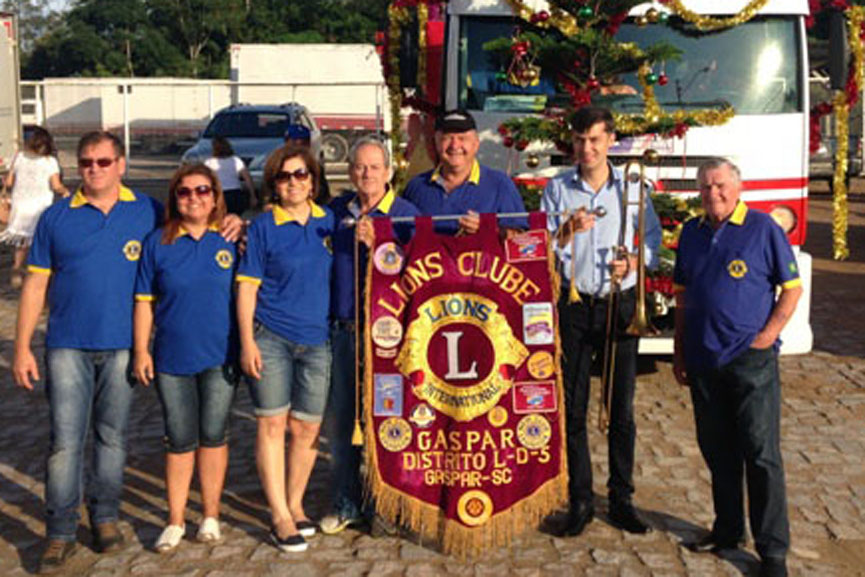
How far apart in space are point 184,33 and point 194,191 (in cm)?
5882

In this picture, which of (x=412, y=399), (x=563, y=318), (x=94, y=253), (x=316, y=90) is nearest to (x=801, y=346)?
(x=563, y=318)

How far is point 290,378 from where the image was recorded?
548 cm

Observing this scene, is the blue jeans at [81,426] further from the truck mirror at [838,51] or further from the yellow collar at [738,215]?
the truck mirror at [838,51]

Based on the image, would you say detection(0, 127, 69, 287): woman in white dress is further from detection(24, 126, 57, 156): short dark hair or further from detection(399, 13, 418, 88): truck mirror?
detection(399, 13, 418, 88): truck mirror

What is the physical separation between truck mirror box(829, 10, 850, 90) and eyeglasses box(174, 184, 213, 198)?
548cm

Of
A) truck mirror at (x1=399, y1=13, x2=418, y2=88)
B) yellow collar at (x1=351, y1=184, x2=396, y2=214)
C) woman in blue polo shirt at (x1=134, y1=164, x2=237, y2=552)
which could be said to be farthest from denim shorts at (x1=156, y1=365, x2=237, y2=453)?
truck mirror at (x1=399, y1=13, x2=418, y2=88)

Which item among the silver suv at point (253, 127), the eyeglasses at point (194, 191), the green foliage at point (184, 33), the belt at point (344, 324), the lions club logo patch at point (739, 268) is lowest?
the belt at point (344, 324)

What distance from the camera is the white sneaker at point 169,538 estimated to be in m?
5.54

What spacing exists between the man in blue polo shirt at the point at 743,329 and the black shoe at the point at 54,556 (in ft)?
9.78

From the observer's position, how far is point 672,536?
18.7 feet

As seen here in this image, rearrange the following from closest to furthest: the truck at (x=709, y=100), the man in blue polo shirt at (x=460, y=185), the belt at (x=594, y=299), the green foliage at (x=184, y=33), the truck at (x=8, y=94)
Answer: the man in blue polo shirt at (x=460, y=185) < the belt at (x=594, y=299) < the truck at (x=709, y=100) < the truck at (x=8, y=94) < the green foliage at (x=184, y=33)

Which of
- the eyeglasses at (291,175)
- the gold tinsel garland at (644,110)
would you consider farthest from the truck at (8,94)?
the eyeglasses at (291,175)

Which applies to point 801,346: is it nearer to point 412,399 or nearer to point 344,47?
point 412,399

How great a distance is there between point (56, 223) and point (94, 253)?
0.75 feet
